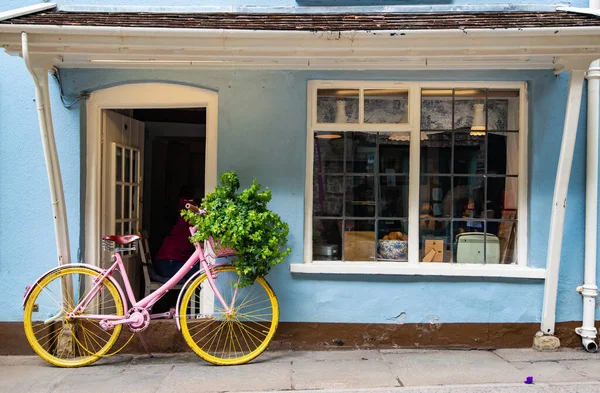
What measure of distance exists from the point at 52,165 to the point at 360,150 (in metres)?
2.99

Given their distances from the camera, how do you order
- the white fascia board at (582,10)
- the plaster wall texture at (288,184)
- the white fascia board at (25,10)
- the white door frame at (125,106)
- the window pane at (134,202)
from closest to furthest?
the white fascia board at (25,10) < the white fascia board at (582,10) < the plaster wall texture at (288,184) < the white door frame at (125,106) < the window pane at (134,202)

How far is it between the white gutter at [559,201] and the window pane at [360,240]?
1.72 metres

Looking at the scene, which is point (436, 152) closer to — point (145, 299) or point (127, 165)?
point (145, 299)

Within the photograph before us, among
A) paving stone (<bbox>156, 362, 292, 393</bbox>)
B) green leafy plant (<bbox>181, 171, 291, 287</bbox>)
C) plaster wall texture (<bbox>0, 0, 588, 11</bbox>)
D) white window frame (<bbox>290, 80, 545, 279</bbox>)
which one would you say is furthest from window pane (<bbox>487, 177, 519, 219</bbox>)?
paving stone (<bbox>156, 362, 292, 393</bbox>)

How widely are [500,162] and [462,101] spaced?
74 cm

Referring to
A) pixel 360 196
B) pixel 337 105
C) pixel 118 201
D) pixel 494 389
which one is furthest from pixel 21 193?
pixel 494 389

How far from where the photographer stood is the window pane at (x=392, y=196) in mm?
5805

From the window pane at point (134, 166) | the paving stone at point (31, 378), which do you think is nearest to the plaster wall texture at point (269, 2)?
the window pane at point (134, 166)

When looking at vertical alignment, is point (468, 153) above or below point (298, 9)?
below

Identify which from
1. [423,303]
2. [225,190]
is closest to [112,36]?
[225,190]

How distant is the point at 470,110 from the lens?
5836mm

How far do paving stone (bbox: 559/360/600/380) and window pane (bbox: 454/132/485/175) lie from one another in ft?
6.55

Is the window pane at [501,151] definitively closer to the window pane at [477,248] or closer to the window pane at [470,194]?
the window pane at [470,194]

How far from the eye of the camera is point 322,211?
5820 mm
